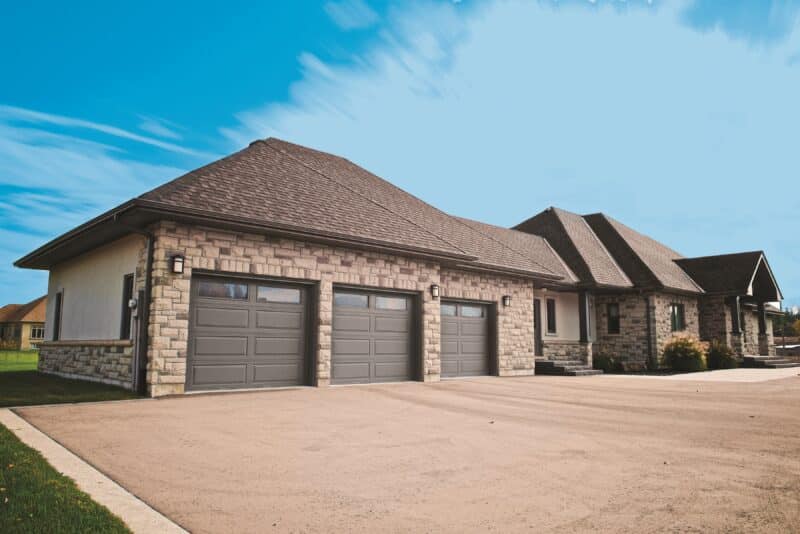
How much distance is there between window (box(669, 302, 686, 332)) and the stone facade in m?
21.7

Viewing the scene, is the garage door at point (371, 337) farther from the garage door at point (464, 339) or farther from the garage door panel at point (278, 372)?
the garage door at point (464, 339)

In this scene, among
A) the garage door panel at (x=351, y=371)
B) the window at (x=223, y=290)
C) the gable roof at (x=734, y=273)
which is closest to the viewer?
the window at (x=223, y=290)

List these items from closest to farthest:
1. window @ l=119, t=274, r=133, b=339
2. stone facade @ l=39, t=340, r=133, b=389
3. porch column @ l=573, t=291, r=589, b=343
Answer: stone facade @ l=39, t=340, r=133, b=389 < window @ l=119, t=274, r=133, b=339 < porch column @ l=573, t=291, r=589, b=343

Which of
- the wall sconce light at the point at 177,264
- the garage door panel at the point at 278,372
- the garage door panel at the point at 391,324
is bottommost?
the garage door panel at the point at 278,372

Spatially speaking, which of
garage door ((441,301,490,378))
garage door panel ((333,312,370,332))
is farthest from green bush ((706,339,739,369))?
garage door panel ((333,312,370,332))

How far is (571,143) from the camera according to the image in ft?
133

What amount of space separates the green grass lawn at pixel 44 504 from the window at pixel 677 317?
80.2ft

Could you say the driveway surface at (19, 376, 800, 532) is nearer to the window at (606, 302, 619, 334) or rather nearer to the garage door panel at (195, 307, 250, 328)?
the garage door panel at (195, 307, 250, 328)

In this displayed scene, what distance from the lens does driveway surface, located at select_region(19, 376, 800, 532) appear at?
356cm

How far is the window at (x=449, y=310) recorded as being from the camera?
50.4 ft

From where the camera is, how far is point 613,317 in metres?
23.2

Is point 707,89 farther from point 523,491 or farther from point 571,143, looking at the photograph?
point 523,491

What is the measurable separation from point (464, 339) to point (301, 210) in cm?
651

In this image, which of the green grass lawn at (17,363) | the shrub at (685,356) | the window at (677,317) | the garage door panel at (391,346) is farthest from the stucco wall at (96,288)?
the window at (677,317)
